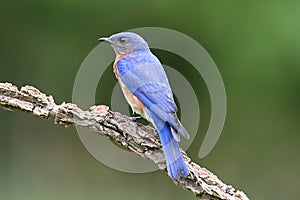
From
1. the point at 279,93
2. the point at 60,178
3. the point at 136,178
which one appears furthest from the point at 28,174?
the point at 279,93

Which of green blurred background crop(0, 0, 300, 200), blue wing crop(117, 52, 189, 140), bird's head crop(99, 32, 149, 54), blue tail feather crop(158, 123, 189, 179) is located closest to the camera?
blue tail feather crop(158, 123, 189, 179)

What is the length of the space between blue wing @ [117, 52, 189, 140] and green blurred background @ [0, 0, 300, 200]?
2659 mm

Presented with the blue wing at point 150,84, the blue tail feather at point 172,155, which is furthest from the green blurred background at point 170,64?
the blue tail feather at point 172,155

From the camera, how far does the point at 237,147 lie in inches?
222

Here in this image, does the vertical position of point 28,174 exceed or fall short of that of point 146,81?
it exceeds it

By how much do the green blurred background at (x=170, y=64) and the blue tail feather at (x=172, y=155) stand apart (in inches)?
118

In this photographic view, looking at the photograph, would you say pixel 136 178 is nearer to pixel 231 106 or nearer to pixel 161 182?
pixel 161 182

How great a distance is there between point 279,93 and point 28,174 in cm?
263

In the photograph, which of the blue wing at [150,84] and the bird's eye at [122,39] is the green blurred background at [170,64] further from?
the blue wing at [150,84]

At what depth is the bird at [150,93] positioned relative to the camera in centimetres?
230

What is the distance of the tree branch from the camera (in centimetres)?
229

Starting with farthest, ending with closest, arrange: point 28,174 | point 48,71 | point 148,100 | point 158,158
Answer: point 48,71 → point 28,174 → point 148,100 → point 158,158

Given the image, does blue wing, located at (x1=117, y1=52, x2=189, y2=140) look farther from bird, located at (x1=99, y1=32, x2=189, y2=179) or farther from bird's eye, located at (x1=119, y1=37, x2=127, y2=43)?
bird's eye, located at (x1=119, y1=37, x2=127, y2=43)

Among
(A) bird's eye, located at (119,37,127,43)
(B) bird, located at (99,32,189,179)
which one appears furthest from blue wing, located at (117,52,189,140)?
(A) bird's eye, located at (119,37,127,43)
